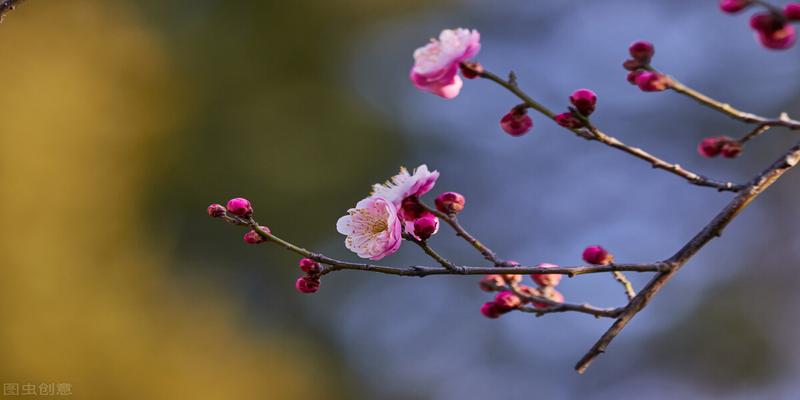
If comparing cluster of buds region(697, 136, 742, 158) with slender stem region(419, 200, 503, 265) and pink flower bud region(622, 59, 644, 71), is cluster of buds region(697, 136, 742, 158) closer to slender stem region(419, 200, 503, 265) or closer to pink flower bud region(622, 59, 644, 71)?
pink flower bud region(622, 59, 644, 71)

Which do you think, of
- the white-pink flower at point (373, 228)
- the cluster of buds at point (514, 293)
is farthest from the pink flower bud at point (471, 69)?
the cluster of buds at point (514, 293)

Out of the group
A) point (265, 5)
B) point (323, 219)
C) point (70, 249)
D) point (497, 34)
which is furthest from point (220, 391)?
point (497, 34)

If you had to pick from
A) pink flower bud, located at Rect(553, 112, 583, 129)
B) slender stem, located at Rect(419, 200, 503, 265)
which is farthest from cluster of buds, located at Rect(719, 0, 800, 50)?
slender stem, located at Rect(419, 200, 503, 265)

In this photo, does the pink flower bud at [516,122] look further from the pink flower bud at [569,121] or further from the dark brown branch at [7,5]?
A: the dark brown branch at [7,5]

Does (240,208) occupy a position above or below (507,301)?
above

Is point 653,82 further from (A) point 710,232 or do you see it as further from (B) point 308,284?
(B) point 308,284

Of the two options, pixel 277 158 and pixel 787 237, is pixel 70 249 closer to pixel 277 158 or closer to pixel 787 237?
pixel 277 158

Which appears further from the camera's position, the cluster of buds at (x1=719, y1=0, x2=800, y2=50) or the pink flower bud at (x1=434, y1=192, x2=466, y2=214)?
the pink flower bud at (x1=434, y1=192, x2=466, y2=214)

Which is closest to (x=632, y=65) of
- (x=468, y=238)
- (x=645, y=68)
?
(x=645, y=68)
